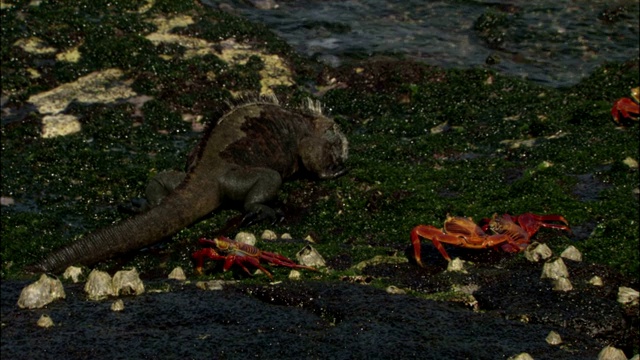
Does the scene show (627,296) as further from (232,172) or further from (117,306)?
(232,172)

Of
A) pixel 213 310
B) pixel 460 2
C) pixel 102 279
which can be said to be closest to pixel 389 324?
pixel 213 310

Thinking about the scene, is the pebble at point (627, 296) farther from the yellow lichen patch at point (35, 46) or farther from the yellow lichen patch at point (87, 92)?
the yellow lichen patch at point (35, 46)

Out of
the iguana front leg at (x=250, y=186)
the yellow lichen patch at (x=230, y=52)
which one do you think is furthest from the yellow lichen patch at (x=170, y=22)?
the iguana front leg at (x=250, y=186)

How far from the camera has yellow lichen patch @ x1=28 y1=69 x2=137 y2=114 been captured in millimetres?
11805

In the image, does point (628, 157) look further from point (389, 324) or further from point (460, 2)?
point (460, 2)

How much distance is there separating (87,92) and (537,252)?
26.7 feet

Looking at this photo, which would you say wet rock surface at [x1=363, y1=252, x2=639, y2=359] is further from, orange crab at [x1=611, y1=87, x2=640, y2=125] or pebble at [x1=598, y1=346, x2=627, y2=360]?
orange crab at [x1=611, y1=87, x2=640, y2=125]

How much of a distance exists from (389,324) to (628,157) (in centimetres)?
520

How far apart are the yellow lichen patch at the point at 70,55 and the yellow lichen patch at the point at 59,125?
1810 mm

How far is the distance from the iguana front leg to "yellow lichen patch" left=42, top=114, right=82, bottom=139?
9.82ft

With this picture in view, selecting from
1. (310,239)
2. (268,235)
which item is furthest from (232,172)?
(310,239)

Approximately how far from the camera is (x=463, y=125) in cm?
1172

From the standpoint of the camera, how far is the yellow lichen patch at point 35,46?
42.5 feet

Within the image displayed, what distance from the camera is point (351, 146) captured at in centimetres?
1134
